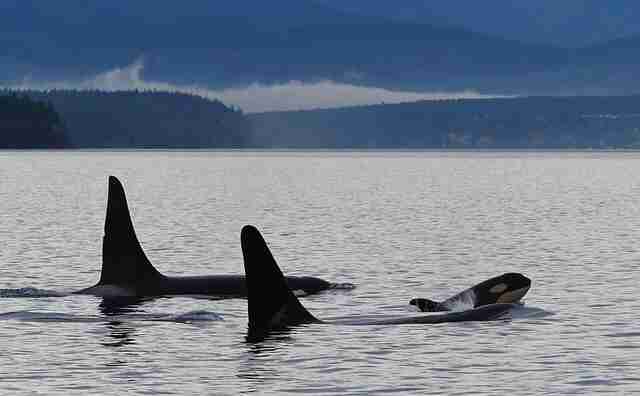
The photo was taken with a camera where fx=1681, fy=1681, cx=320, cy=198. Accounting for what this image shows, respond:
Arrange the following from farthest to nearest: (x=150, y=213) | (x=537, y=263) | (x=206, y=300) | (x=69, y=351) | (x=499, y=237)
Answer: (x=150, y=213) → (x=499, y=237) → (x=537, y=263) → (x=206, y=300) → (x=69, y=351)

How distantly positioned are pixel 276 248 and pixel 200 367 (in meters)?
40.7

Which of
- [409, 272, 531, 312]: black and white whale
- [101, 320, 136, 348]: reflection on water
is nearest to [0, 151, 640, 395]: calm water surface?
[101, 320, 136, 348]: reflection on water

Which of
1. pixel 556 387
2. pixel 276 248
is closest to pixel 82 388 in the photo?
pixel 556 387

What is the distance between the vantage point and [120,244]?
4397 cm

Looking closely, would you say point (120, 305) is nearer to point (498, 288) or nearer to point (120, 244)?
point (120, 244)

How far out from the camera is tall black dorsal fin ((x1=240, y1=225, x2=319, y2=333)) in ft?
106

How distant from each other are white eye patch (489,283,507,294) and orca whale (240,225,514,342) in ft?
4.74

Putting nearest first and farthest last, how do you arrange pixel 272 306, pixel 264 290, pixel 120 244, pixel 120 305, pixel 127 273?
pixel 264 290, pixel 272 306, pixel 120 305, pixel 120 244, pixel 127 273

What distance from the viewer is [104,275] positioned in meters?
44.5

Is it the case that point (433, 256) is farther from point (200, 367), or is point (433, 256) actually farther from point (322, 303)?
point (200, 367)

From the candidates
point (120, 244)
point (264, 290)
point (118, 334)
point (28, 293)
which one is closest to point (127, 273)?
point (120, 244)

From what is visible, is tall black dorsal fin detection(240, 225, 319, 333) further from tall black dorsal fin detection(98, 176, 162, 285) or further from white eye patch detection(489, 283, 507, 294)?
tall black dorsal fin detection(98, 176, 162, 285)

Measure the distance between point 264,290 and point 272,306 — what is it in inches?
42.4

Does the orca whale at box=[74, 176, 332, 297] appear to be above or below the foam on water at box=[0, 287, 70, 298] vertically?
above
